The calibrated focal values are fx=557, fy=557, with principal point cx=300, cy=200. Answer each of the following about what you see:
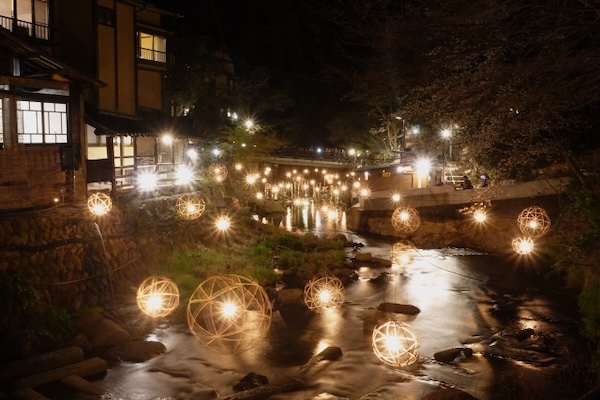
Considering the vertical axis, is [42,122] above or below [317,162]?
above

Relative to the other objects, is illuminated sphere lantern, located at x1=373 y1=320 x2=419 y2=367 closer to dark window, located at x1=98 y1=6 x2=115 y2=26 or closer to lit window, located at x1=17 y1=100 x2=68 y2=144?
lit window, located at x1=17 y1=100 x2=68 y2=144

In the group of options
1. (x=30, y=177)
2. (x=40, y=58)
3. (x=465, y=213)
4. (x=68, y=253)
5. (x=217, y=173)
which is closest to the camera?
(x=30, y=177)

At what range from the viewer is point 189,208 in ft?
69.1

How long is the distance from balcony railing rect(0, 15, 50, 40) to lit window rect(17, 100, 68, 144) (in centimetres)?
388

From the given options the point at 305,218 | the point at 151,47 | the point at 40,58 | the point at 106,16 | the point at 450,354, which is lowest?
the point at 450,354

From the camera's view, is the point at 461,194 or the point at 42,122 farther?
the point at 461,194

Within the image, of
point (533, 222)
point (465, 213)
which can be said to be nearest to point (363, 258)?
point (465, 213)

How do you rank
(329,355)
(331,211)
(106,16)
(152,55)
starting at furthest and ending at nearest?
(331,211), (152,55), (106,16), (329,355)

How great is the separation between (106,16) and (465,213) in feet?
66.9

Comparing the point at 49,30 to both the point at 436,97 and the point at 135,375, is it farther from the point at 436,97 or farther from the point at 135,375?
the point at 436,97

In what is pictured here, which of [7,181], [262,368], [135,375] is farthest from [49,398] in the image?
[7,181]

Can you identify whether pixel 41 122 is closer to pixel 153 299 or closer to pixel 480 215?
pixel 153 299

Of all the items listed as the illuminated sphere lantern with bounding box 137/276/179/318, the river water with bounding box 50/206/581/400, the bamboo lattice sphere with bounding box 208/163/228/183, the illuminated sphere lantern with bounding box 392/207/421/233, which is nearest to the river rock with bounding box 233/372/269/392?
the river water with bounding box 50/206/581/400

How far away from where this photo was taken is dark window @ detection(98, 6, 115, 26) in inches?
966
